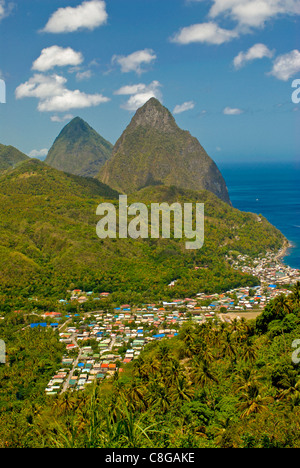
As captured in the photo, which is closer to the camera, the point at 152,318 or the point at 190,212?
the point at 152,318

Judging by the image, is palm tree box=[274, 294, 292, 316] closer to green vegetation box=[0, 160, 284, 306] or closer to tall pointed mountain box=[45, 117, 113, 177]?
green vegetation box=[0, 160, 284, 306]

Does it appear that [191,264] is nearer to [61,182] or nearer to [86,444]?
[61,182]

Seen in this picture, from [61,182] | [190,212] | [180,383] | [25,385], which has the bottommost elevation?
[25,385]

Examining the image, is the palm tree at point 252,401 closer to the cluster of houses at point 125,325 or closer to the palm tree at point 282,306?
the palm tree at point 282,306

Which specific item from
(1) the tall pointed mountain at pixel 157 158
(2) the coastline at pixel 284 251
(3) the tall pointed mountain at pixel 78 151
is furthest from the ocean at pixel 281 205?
(3) the tall pointed mountain at pixel 78 151

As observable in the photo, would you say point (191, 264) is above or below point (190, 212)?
below

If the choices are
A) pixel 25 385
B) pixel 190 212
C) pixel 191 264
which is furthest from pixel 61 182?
pixel 25 385

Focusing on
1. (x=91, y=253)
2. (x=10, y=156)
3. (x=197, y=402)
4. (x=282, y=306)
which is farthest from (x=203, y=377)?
(x=10, y=156)
